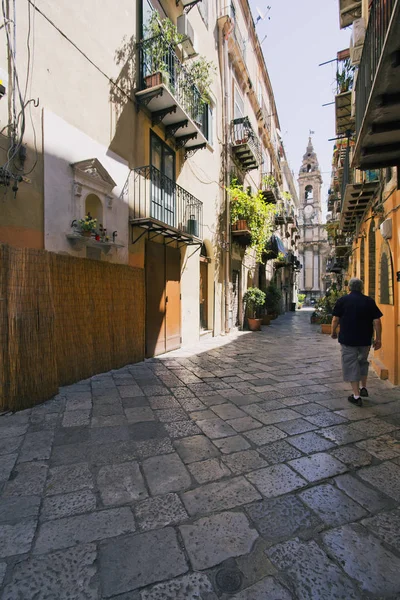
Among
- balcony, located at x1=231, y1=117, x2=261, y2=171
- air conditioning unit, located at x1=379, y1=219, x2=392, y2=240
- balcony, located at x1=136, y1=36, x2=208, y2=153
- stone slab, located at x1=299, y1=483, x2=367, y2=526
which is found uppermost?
balcony, located at x1=231, y1=117, x2=261, y2=171

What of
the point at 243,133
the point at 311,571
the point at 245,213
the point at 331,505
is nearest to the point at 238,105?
the point at 243,133

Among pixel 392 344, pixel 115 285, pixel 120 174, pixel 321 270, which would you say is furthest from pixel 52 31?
pixel 321 270

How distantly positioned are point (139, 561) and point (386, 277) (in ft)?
18.9

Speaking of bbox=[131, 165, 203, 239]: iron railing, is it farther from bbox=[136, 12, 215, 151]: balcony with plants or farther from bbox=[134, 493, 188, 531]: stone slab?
bbox=[134, 493, 188, 531]: stone slab

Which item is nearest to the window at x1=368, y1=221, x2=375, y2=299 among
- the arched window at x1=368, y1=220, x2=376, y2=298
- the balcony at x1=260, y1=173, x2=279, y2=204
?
the arched window at x1=368, y1=220, x2=376, y2=298

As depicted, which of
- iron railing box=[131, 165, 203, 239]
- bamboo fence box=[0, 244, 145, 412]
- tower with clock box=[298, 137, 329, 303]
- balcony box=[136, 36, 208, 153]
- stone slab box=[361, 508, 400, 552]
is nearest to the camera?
stone slab box=[361, 508, 400, 552]

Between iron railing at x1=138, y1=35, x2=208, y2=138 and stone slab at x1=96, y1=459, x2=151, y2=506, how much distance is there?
24.0ft

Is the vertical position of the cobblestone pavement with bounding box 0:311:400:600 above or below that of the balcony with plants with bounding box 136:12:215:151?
below

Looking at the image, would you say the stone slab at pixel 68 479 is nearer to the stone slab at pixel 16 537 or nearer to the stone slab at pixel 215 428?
the stone slab at pixel 16 537

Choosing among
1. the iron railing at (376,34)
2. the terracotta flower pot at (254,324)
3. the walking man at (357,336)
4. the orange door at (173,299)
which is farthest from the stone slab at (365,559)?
the terracotta flower pot at (254,324)

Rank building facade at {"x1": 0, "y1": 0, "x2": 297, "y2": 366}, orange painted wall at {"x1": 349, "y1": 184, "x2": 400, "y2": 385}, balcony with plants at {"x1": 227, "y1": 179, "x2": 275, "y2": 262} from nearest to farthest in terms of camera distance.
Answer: building facade at {"x1": 0, "y1": 0, "x2": 297, "y2": 366} → orange painted wall at {"x1": 349, "y1": 184, "x2": 400, "y2": 385} → balcony with plants at {"x1": 227, "y1": 179, "x2": 275, "y2": 262}

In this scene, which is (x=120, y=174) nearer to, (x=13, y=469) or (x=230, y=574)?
(x=13, y=469)

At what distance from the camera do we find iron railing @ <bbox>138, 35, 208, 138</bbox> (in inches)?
267

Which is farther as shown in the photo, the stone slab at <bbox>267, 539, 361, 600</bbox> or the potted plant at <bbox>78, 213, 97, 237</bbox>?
the potted plant at <bbox>78, 213, 97, 237</bbox>
